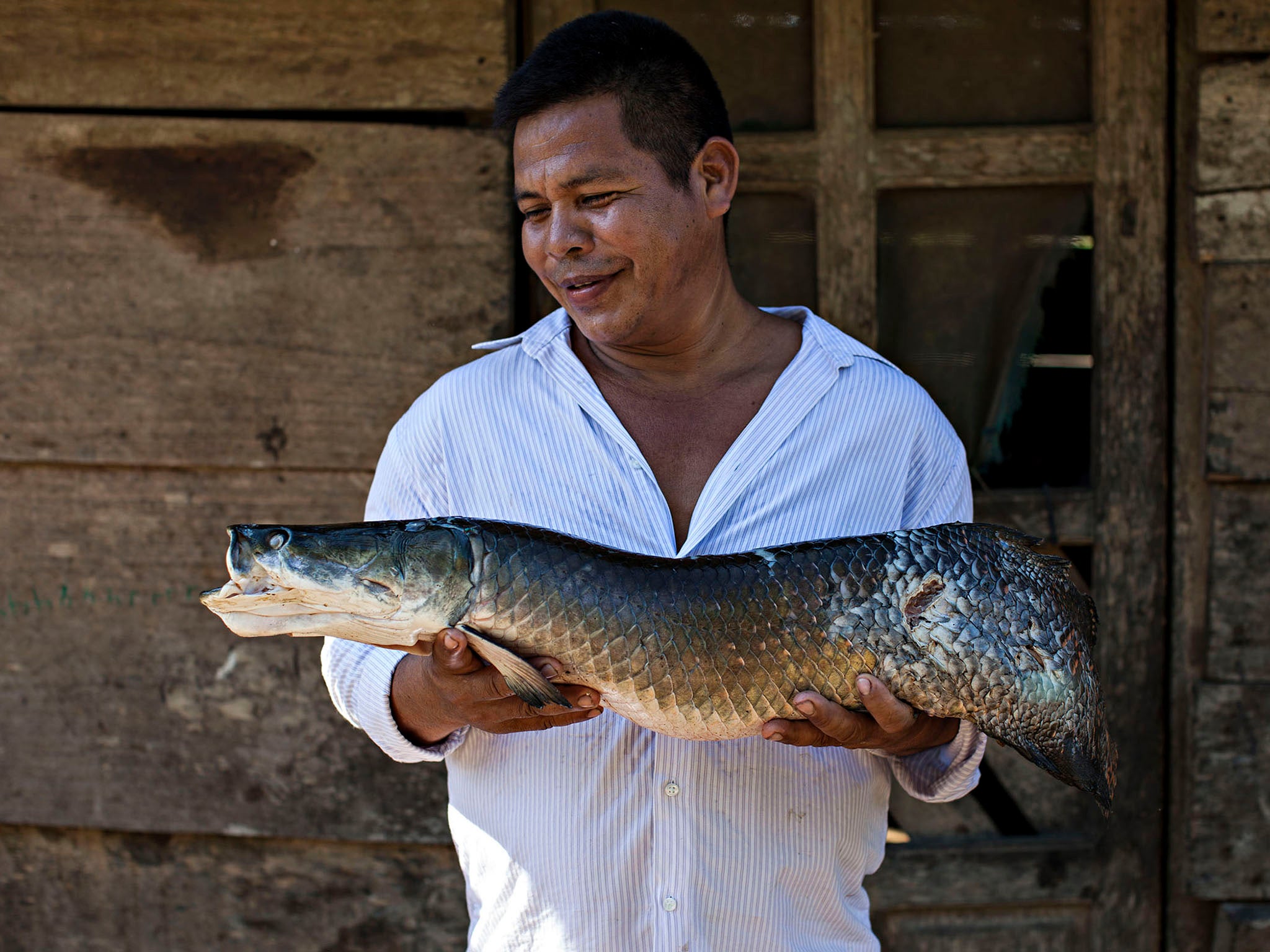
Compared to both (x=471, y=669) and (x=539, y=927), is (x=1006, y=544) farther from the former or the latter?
(x=539, y=927)

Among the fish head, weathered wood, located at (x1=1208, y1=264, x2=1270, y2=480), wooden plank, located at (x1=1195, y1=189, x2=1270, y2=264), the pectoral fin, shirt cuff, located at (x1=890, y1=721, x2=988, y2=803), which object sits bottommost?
shirt cuff, located at (x1=890, y1=721, x2=988, y2=803)

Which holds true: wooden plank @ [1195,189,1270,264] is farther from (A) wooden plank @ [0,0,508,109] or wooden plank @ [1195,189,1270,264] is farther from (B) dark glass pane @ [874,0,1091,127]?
(A) wooden plank @ [0,0,508,109]

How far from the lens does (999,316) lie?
323 centimetres

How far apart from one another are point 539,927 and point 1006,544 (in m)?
1.15

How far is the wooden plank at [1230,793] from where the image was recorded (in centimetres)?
314

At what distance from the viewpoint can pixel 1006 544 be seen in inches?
78.7

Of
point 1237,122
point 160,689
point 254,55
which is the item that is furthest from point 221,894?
point 1237,122

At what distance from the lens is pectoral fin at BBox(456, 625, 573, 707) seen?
1.77 metres

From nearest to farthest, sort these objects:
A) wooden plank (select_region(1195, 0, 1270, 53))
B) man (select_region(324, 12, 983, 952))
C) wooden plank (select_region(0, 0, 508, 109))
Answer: man (select_region(324, 12, 983, 952)) < wooden plank (select_region(1195, 0, 1270, 53)) < wooden plank (select_region(0, 0, 508, 109))

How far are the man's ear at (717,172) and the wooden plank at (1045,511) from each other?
54.1 inches

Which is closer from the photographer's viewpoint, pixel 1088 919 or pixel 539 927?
pixel 539 927

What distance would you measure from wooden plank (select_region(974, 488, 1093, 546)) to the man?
914 mm

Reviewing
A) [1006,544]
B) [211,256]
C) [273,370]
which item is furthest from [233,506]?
[1006,544]

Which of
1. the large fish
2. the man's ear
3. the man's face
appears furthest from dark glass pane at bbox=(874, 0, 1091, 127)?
the large fish
